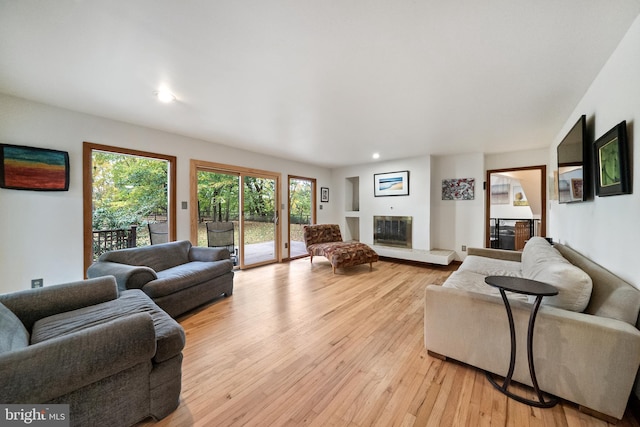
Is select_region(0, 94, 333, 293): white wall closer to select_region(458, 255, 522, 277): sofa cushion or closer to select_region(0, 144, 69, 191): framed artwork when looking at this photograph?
select_region(0, 144, 69, 191): framed artwork

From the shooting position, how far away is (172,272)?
264cm

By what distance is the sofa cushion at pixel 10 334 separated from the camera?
1.10 m

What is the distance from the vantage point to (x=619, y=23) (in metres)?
1.38

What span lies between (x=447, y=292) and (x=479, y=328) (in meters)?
0.30

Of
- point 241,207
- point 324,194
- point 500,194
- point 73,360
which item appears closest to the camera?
point 73,360

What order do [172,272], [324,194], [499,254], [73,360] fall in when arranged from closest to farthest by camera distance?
1. [73,360]
2. [172,272]
3. [499,254]
4. [324,194]

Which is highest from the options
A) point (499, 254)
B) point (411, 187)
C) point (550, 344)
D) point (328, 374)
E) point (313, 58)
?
point (313, 58)

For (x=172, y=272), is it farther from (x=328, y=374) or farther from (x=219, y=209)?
(x=328, y=374)

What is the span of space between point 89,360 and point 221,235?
3214 mm

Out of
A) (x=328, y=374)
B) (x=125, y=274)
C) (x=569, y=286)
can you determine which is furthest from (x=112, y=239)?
(x=569, y=286)

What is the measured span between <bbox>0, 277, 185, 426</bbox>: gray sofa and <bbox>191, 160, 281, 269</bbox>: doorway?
2180 mm

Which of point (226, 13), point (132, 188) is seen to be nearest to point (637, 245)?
point (226, 13)

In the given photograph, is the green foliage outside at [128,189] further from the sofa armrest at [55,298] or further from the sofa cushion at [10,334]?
the sofa cushion at [10,334]

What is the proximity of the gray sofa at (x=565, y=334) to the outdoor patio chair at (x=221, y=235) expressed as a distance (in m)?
3.54
